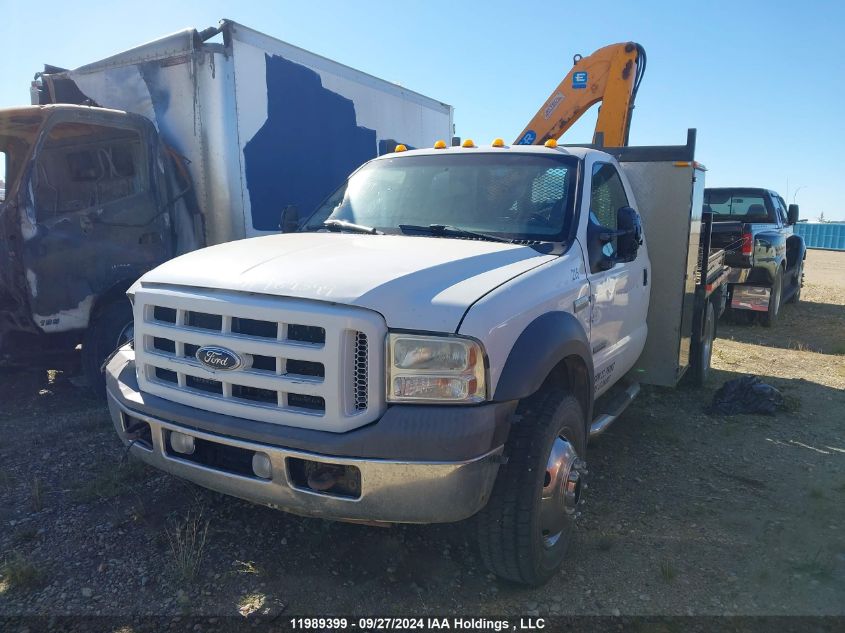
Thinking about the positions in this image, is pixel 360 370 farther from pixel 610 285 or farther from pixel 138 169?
pixel 138 169

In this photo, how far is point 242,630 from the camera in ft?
8.54

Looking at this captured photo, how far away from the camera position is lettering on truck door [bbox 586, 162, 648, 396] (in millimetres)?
3664

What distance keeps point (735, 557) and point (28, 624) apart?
10.8 feet

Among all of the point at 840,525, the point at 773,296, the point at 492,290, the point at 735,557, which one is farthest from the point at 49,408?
the point at 773,296

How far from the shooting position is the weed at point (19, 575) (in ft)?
9.37

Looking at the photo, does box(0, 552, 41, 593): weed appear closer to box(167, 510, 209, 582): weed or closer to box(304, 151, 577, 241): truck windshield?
box(167, 510, 209, 582): weed

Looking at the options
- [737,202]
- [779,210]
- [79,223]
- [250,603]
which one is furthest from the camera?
[779,210]

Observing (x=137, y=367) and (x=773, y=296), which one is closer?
(x=137, y=367)

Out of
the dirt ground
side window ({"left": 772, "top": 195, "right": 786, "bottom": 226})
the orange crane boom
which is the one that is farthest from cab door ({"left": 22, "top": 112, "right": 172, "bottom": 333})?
side window ({"left": 772, "top": 195, "right": 786, "bottom": 226})

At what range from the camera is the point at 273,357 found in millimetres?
2553

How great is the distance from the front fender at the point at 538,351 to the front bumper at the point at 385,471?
0.08 metres

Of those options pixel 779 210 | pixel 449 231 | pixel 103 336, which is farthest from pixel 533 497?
pixel 779 210

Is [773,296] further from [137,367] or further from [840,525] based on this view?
[137,367]

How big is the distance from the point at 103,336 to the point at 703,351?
17.8 feet
